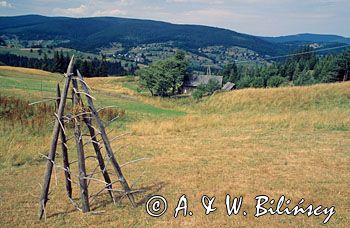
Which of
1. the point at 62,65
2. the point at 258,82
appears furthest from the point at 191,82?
the point at 62,65

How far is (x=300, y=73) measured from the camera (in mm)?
71250

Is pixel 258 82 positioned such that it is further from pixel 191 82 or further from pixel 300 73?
pixel 191 82

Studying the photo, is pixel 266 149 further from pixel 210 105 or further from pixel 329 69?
pixel 329 69

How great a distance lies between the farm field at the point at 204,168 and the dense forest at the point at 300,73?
4137cm

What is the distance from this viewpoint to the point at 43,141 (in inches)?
581

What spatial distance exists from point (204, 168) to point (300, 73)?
66.4m

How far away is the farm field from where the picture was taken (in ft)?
23.1

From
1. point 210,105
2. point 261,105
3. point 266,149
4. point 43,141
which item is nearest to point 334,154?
point 266,149

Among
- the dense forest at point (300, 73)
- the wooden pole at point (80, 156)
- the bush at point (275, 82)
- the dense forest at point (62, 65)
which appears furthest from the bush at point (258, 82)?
the wooden pole at point (80, 156)

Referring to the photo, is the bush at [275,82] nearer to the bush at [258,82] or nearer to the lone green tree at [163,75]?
the bush at [258,82]

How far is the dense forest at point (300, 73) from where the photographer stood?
56531 mm

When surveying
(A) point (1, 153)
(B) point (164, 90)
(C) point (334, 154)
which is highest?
(C) point (334, 154)

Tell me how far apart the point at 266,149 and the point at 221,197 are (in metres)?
5.87

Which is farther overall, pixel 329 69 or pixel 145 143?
pixel 329 69
